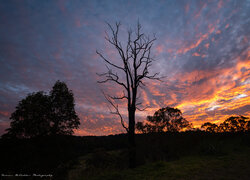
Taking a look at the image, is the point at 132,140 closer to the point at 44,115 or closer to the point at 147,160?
the point at 147,160

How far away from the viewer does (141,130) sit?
→ 36562 millimetres

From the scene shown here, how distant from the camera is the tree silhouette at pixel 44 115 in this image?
1920cm

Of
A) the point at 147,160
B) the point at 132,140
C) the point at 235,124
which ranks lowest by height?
the point at 147,160

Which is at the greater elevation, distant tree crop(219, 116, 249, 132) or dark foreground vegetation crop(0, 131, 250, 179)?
distant tree crop(219, 116, 249, 132)

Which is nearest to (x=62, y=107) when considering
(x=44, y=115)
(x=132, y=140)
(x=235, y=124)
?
(x=44, y=115)

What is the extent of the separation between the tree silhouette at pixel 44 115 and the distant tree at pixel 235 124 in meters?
21.4

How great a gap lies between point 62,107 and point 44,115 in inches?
112

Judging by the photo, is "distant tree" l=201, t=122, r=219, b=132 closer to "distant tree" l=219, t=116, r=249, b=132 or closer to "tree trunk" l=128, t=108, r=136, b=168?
"distant tree" l=219, t=116, r=249, b=132

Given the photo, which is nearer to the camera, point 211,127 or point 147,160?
point 147,160

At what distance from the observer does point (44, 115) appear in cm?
2062

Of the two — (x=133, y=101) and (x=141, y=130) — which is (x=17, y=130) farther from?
(x=141, y=130)

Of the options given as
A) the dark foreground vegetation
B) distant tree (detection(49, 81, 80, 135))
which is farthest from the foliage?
distant tree (detection(49, 81, 80, 135))

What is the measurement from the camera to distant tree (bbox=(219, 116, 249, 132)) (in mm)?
14520

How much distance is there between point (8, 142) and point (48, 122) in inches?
274
